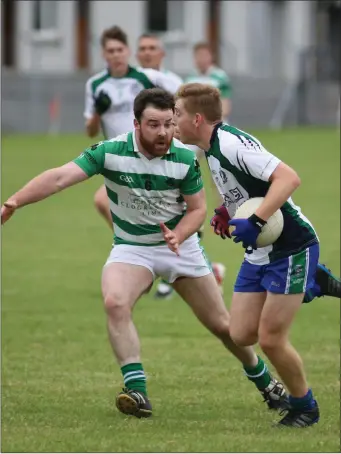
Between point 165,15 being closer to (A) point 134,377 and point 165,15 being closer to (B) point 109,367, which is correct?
(B) point 109,367

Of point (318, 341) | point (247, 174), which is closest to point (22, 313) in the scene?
point (318, 341)

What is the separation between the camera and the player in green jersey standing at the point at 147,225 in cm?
804

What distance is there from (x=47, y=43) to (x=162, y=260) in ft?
131

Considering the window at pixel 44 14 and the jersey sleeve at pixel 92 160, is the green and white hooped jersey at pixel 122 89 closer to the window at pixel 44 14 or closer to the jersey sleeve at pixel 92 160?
the jersey sleeve at pixel 92 160

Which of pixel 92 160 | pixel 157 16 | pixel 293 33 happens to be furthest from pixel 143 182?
pixel 293 33

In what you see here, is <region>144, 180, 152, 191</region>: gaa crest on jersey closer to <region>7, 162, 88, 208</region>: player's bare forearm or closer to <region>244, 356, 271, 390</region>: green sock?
<region>7, 162, 88, 208</region>: player's bare forearm

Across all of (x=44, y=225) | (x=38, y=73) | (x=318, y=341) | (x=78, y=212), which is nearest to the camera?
(x=318, y=341)

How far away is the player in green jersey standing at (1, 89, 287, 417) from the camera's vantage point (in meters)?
8.04

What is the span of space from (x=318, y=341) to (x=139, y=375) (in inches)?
125

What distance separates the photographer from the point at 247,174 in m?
7.52

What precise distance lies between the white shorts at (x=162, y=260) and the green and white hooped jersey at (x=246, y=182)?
72cm

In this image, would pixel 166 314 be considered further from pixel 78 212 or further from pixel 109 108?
pixel 78 212

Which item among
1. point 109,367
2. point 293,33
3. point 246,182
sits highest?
point 246,182

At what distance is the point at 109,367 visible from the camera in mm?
9906
